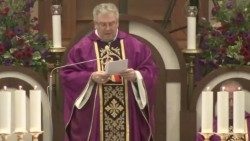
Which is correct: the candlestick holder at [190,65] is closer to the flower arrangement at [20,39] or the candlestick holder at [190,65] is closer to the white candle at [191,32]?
the white candle at [191,32]

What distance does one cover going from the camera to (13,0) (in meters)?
5.71

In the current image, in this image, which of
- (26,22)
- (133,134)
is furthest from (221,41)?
(26,22)

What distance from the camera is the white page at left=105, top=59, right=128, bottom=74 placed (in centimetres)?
427

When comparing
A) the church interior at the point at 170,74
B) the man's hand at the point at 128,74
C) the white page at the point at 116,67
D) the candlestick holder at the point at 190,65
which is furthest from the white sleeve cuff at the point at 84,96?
the candlestick holder at the point at 190,65

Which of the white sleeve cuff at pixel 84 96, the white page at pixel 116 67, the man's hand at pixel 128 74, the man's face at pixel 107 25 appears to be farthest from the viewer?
the white sleeve cuff at pixel 84 96

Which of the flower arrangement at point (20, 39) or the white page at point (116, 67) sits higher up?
the flower arrangement at point (20, 39)

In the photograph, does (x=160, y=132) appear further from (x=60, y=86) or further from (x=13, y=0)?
(x=13, y=0)

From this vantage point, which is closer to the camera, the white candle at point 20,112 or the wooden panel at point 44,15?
the white candle at point 20,112

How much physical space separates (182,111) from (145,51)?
3.09 feet

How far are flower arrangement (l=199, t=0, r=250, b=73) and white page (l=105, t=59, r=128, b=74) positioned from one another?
1.49 m

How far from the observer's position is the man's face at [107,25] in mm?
4609

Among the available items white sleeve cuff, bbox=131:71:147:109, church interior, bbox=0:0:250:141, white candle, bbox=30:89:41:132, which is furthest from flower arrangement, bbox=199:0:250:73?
white candle, bbox=30:89:41:132

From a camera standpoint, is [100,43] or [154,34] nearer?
[100,43]

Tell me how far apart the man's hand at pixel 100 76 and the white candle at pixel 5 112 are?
1.00 m
